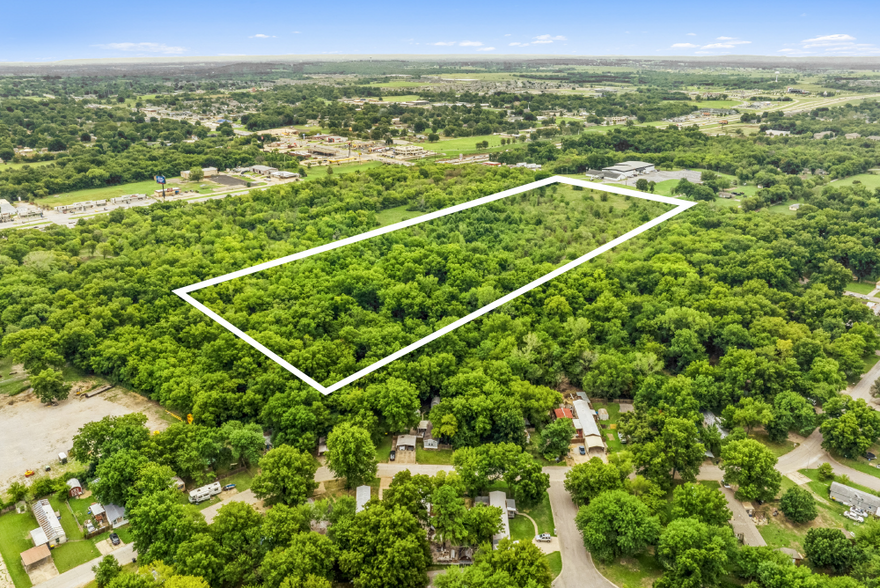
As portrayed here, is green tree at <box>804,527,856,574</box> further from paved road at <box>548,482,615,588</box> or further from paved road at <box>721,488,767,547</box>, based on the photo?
paved road at <box>548,482,615,588</box>

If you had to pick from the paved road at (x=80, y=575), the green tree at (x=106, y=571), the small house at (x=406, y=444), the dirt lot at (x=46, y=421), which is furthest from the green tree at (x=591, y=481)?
the dirt lot at (x=46, y=421)

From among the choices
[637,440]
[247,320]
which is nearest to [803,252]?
[637,440]

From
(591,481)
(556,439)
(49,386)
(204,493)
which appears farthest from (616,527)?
(49,386)

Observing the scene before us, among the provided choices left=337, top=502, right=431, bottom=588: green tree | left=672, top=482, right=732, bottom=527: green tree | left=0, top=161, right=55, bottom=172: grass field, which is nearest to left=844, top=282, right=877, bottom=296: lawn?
left=672, top=482, right=732, bottom=527: green tree

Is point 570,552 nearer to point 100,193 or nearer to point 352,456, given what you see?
point 352,456

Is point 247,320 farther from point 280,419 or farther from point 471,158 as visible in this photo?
point 471,158

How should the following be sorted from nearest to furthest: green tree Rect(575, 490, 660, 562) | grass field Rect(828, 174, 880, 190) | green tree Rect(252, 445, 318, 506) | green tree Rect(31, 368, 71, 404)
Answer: green tree Rect(575, 490, 660, 562) < green tree Rect(252, 445, 318, 506) < green tree Rect(31, 368, 71, 404) < grass field Rect(828, 174, 880, 190)
